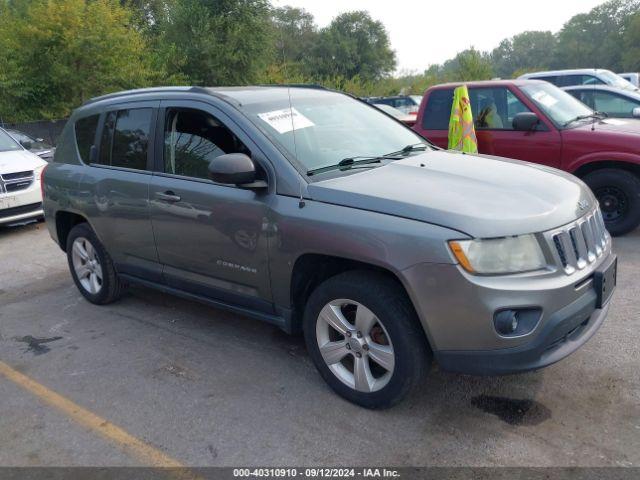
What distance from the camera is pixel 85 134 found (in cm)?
505

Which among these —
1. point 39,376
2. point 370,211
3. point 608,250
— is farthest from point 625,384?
point 39,376

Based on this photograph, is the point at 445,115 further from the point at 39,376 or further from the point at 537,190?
the point at 39,376

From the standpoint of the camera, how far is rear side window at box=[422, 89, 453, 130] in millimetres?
7355

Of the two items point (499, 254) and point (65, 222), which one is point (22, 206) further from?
point (499, 254)

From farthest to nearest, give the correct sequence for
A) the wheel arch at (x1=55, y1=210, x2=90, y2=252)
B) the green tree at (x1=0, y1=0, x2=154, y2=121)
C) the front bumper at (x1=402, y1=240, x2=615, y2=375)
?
the green tree at (x1=0, y1=0, x2=154, y2=121), the wheel arch at (x1=55, y1=210, x2=90, y2=252), the front bumper at (x1=402, y1=240, x2=615, y2=375)

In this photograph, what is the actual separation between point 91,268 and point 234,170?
8.19 ft

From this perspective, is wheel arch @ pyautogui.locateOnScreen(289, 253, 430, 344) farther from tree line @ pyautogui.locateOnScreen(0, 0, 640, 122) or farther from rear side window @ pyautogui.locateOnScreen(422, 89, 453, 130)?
rear side window @ pyautogui.locateOnScreen(422, 89, 453, 130)

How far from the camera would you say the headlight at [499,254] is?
9.05ft

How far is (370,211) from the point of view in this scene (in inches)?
120

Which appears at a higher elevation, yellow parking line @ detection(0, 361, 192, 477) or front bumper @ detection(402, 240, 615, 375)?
front bumper @ detection(402, 240, 615, 375)

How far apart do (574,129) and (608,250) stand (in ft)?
11.6

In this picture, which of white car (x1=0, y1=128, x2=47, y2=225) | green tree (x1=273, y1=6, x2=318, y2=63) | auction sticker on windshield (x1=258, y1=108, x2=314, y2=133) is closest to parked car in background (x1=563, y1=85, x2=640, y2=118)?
auction sticker on windshield (x1=258, y1=108, x2=314, y2=133)

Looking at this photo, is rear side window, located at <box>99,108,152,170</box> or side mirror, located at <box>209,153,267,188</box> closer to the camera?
side mirror, located at <box>209,153,267,188</box>

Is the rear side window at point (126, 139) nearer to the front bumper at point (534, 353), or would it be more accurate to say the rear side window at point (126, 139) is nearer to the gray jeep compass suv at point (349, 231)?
the gray jeep compass suv at point (349, 231)
